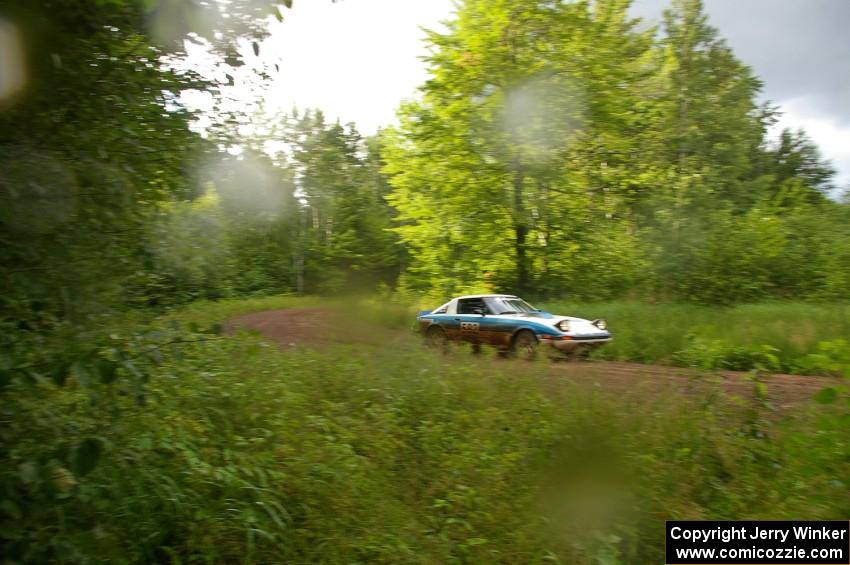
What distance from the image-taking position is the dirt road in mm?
7320

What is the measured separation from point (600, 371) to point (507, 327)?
11.1 feet

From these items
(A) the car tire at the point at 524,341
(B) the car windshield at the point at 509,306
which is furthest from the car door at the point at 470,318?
(A) the car tire at the point at 524,341

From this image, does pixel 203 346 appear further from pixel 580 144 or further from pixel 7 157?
pixel 580 144

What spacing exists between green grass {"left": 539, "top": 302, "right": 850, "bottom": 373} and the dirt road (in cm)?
88

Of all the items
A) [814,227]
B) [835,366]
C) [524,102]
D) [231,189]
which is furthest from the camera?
[814,227]

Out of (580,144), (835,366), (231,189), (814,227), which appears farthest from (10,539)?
(814,227)

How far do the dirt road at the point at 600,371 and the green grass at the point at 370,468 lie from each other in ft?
2.51

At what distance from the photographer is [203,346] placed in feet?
17.0

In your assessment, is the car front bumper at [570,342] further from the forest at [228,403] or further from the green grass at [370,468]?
the green grass at [370,468]

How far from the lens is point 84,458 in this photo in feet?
9.27

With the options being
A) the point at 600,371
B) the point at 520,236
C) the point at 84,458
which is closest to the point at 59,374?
the point at 84,458

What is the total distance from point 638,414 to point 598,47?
15.7m

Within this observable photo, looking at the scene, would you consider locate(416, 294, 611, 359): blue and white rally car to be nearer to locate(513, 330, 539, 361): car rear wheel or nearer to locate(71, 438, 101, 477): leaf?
locate(513, 330, 539, 361): car rear wheel

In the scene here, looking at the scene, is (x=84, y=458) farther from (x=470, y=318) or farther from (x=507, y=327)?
Result: (x=470, y=318)
